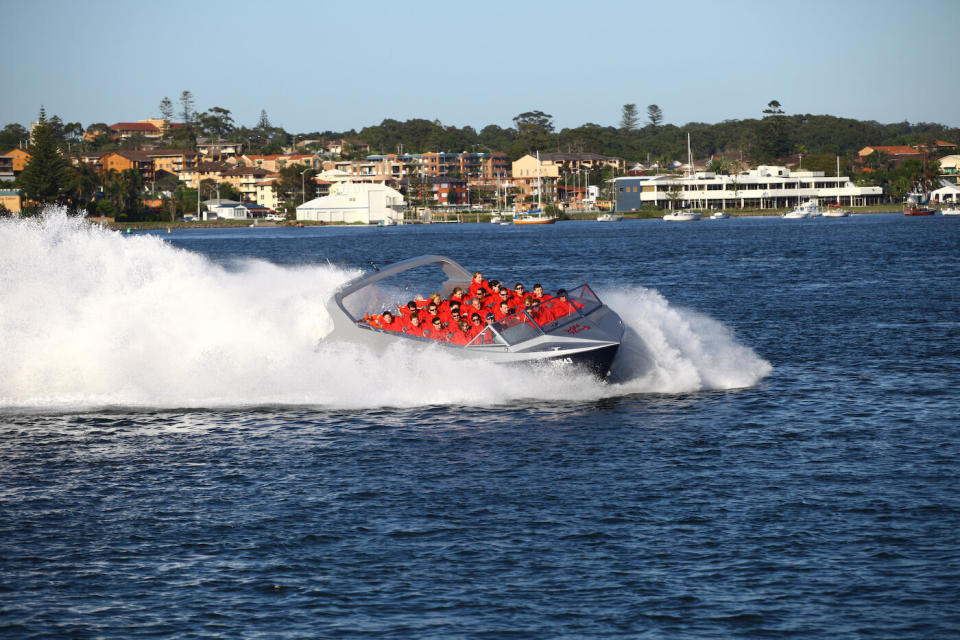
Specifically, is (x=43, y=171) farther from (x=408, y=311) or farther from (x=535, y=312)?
(x=535, y=312)

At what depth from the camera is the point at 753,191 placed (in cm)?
19075

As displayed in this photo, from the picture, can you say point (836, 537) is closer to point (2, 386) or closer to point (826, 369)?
point (826, 369)

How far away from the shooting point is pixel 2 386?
2280 cm

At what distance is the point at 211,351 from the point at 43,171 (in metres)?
142

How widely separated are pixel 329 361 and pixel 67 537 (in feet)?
29.3

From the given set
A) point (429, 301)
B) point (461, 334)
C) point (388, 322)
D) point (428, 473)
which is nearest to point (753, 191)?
point (429, 301)

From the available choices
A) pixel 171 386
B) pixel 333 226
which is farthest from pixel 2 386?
pixel 333 226

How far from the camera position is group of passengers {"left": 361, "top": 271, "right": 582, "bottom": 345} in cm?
2186

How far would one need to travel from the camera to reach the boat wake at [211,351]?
22.1m

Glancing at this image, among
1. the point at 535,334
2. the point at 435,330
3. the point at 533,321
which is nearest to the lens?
the point at 535,334

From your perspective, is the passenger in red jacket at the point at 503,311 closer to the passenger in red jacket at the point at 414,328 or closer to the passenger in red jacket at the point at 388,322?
the passenger in red jacket at the point at 414,328

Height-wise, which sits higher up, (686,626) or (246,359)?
(246,359)

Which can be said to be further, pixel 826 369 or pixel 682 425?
pixel 826 369

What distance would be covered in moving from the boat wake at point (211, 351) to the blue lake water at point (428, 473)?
0.06 m
